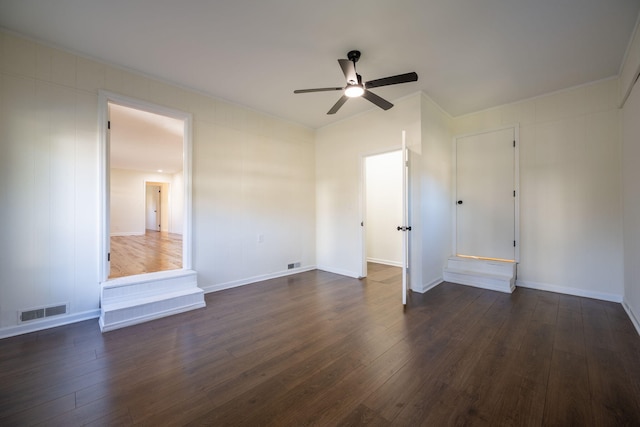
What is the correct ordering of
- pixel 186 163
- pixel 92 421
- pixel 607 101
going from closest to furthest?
1. pixel 92 421
2. pixel 607 101
3. pixel 186 163

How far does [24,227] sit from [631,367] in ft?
17.6

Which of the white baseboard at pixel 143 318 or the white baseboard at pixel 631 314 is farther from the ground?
the white baseboard at pixel 631 314

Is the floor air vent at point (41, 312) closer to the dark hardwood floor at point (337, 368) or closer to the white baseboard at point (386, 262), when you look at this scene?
the dark hardwood floor at point (337, 368)

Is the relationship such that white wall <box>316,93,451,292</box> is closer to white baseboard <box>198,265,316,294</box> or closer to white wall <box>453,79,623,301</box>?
white baseboard <box>198,265,316,294</box>

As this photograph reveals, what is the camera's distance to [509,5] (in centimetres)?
211

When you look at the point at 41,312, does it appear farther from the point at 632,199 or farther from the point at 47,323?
the point at 632,199

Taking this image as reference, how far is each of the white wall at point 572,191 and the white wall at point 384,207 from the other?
6.78 ft

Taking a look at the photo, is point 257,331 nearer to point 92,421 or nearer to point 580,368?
point 92,421

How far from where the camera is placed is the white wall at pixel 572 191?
3.26 metres

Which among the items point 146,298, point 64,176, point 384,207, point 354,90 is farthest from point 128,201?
point 354,90

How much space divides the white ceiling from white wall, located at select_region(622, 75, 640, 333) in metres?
0.67

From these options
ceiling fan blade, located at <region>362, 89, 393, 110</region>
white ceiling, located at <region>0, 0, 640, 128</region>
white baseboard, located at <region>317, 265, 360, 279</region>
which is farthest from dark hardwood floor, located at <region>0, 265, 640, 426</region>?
white ceiling, located at <region>0, 0, 640, 128</region>

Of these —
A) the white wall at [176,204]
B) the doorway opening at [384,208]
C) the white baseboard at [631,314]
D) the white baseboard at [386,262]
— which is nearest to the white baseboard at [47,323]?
the doorway opening at [384,208]

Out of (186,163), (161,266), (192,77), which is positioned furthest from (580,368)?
(161,266)
